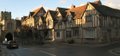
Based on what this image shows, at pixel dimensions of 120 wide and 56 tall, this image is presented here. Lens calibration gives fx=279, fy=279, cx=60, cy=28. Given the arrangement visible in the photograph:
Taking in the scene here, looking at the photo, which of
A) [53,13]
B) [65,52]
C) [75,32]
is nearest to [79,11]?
[75,32]

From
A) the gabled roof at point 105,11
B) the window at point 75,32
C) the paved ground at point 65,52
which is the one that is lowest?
the paved ground at point 65,52

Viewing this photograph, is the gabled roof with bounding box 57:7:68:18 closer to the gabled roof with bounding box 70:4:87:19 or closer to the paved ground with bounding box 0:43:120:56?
the gabled roof with bounding box 70:4:87:19

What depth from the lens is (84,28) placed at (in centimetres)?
6053

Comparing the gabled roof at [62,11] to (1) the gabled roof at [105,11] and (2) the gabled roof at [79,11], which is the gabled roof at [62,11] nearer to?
(2) the gabled roof at [79,11]

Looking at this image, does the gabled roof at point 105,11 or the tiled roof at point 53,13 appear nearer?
the gabled roof at point 105,11

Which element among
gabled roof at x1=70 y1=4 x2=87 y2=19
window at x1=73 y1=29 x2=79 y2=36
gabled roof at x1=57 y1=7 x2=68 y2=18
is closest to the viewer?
gabled roof at x1=70 y1=4 x2=87 y2=19

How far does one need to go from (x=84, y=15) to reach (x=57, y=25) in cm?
1333

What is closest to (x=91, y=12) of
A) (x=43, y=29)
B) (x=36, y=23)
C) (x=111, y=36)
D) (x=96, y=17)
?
(x=96, y=17)

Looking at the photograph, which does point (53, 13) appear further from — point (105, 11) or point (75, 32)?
point (105, 11)

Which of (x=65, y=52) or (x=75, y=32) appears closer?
(x=65, y=52)

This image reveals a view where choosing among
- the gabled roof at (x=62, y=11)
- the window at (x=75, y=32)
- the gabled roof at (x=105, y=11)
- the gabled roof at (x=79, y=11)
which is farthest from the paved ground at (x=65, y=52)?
the gabled roof at (x=62, y=11)

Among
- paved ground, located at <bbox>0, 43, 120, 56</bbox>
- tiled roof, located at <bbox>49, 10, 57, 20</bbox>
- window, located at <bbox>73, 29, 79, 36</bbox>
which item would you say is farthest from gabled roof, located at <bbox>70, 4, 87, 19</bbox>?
paved ground, located at <bbox>0, 43, 120, 56</bbox>

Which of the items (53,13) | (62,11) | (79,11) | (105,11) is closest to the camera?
(105,11)

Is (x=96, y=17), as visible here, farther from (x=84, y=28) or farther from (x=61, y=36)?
(x=61, y=36)
